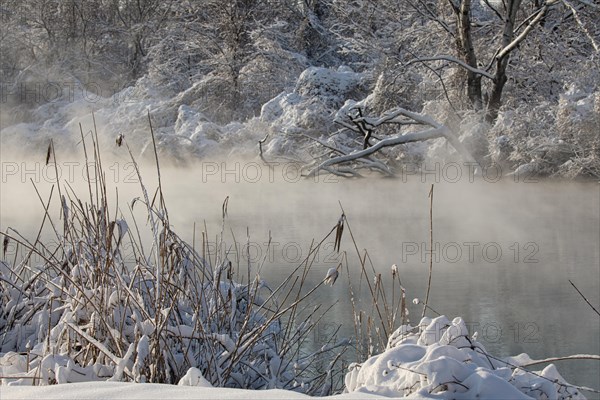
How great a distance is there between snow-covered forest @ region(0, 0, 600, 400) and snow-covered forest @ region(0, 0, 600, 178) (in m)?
0.04

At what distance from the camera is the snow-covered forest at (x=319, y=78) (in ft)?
29.6

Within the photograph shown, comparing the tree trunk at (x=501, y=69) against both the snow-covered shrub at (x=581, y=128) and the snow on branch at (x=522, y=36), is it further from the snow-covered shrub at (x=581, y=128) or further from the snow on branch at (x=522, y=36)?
the snow-covered shrub at (x=581, y=128)

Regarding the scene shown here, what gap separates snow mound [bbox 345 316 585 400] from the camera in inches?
66.0

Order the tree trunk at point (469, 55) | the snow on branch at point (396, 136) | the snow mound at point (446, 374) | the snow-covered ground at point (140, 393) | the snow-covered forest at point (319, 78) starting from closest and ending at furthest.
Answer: the snow-covered ground at point (140, 393) → the snow mound at point (446, 374) → the snow on branch at point (396, 136) → the snow-covered forest at point (319, 78) → the tree trunk at point (469, 55)

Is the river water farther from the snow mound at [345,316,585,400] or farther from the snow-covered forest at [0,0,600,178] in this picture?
the snow mound at [345,316,585,400]

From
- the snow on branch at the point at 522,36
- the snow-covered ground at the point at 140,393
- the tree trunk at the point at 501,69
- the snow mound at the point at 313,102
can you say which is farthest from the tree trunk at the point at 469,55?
the snow-covered ground at the point at 140,393

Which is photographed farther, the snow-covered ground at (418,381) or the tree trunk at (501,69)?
the tree trunk at (501,69)

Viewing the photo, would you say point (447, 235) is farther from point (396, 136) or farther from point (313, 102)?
point (313, 102)

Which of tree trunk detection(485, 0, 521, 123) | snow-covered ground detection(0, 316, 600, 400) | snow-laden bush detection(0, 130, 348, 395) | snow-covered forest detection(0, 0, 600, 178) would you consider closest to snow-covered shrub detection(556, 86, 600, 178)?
snow-covered forest detection(0, 0, 600, 178)

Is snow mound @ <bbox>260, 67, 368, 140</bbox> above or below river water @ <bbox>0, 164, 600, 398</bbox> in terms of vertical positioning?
above

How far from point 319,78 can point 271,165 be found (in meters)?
1.39

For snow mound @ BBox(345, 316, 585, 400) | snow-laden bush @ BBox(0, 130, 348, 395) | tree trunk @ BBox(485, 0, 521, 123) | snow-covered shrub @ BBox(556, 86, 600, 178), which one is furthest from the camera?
tree trunk @ BBox(485, 0, 521, 123)

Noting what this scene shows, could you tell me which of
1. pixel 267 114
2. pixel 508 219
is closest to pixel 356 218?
pixel 508 219

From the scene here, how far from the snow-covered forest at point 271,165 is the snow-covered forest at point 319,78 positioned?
0.04 m
